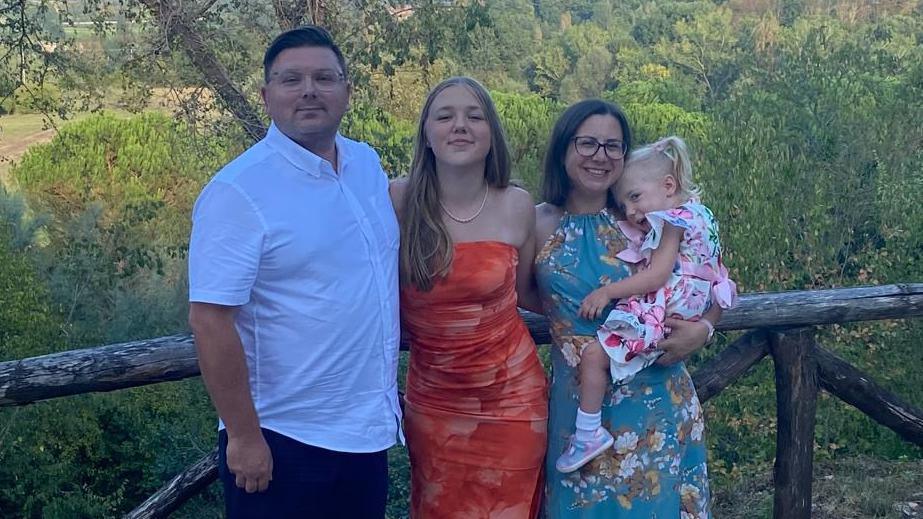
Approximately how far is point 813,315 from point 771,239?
7519 mm

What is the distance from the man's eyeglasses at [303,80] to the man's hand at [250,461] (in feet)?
2.51

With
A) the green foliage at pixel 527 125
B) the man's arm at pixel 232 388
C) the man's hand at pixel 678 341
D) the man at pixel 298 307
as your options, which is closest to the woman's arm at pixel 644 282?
the man's hand at pixel 678 341

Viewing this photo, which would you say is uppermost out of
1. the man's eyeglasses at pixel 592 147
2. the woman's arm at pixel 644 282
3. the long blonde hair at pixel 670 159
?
the man's eyeglasses at pixel 592 147

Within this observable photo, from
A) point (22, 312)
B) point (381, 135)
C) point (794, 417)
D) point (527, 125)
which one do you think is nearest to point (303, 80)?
point (794, 417)

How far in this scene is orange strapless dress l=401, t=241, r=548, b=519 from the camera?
2324 millimetres

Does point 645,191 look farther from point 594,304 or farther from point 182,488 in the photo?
point 182,488

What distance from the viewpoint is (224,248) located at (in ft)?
6.03

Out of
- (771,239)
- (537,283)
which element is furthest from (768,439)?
(537,283)

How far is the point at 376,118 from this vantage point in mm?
8977

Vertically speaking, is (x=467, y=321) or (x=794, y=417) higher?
(x=467, y=321)

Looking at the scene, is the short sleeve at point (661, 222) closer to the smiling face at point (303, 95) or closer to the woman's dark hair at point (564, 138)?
the woman's dark hair at point (564, 138)

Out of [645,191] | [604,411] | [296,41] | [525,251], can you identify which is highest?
[296,41]

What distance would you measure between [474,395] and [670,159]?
2.71 feet

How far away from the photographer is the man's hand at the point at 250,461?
196cm
